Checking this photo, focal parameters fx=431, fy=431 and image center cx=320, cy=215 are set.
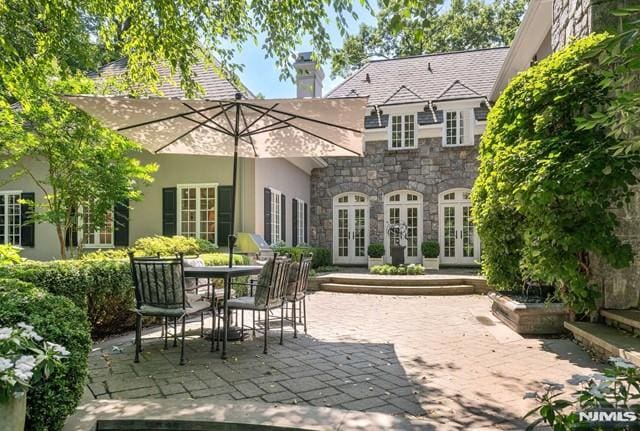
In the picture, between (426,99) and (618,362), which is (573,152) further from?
(426,99)

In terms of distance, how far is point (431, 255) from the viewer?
1342cm

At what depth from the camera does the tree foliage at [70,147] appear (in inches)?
267

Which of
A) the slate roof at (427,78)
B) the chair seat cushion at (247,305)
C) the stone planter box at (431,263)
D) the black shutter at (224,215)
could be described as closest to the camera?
the chair seat cushion at (247,305)

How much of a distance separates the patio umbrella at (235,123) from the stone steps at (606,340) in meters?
2.97

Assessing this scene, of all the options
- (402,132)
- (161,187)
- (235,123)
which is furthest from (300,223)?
(235,123)

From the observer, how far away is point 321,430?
2361 mm

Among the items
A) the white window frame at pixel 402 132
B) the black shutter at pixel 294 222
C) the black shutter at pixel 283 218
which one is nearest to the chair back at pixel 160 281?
the black shutter at pixel 283 218

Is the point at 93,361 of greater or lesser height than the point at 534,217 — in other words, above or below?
below

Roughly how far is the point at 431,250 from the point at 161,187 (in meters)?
8.09

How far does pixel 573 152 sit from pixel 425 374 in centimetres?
262

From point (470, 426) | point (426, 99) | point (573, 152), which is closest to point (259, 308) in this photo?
point (470, 426)

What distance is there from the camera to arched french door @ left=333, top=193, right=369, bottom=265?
1452 cm

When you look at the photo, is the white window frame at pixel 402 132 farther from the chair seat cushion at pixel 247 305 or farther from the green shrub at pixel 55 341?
the green shrub at pixel 55 341

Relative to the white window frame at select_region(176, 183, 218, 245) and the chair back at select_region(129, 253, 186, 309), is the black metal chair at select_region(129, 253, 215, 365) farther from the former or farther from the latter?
the white window frame at select_region(176, 183, 218, 245)
